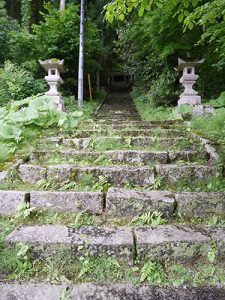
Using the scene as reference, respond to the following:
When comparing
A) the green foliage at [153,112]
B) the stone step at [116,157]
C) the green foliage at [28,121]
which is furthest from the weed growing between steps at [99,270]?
the green foliage at [153,112]

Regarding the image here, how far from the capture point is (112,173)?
3.02 meters

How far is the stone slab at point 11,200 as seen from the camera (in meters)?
2.62

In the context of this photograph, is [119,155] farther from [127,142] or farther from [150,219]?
[150,219]

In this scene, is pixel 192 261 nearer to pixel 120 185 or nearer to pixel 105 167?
pixel 120 185

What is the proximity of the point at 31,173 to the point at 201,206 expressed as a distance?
1751mm

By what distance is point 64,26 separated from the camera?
11.7 metres

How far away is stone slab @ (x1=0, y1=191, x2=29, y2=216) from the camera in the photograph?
2615mm

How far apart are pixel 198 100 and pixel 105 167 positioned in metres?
5.41

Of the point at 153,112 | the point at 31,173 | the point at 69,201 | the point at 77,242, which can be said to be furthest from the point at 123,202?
the point at 153,112

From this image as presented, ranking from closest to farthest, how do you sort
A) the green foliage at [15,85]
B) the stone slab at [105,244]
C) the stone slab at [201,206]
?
the stone slab at [105,244] → the stone slab at [201,206] → the green foliage at [15,85]

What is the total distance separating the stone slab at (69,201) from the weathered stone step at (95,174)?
1.21 feet

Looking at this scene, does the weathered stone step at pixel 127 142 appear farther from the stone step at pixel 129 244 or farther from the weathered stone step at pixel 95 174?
the stone step at pixel 129 244

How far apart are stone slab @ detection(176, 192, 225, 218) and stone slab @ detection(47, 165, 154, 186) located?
1.69 feet

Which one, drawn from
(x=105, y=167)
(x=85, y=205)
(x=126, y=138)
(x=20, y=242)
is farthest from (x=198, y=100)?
(x=20, y=242)
